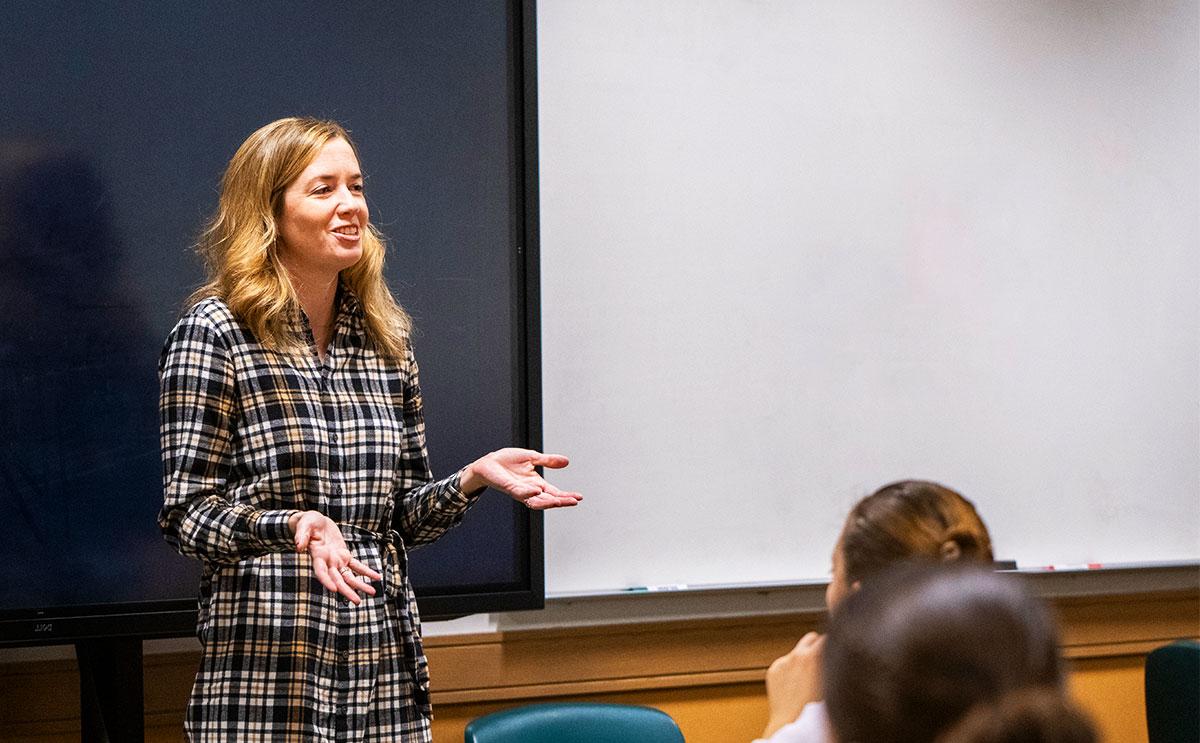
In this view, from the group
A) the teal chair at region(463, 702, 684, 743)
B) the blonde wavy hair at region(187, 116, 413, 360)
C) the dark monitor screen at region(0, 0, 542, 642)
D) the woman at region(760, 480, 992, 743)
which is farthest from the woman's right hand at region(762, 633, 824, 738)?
the dark monitor screen at region(0, 0, 542, 642)

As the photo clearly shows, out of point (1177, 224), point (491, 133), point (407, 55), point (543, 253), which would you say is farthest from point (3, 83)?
point (1177, 224)

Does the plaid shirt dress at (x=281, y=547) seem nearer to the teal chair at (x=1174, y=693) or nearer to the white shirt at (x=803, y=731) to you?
the white shirt at (x=803, y=731)

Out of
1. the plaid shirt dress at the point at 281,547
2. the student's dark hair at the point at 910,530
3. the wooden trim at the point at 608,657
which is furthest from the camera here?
the wooden trim at the point at 608,657

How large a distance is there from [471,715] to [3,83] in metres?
1.71

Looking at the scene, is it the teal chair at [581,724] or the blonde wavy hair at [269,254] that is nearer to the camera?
the blonde wavy hair at [269,254]

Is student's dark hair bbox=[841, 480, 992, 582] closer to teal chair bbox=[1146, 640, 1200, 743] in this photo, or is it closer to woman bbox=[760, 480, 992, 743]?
woman bbox=[760, 480, 992, 743]

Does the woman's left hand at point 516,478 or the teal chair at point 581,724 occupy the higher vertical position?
the woman's left hand at point 516,478

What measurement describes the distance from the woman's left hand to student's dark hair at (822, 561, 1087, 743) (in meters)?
1.08

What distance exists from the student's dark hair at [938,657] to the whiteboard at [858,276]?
85.5 inches

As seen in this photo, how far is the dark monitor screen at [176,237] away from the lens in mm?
2492

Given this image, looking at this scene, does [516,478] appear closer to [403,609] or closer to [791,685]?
[403,609]

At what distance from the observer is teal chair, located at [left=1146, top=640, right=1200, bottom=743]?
228 centimetres

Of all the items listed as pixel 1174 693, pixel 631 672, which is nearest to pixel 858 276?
pixel 631 672

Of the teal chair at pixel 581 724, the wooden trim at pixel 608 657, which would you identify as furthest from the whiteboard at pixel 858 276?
the teal chair at pixel 581 724
